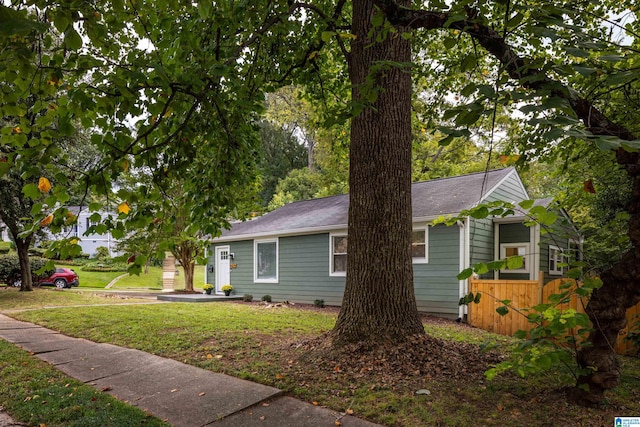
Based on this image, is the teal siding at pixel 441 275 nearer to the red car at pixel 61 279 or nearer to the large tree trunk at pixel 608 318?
the large tree trunk at pixel 608 318

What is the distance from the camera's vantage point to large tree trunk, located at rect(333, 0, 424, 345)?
4.89 m

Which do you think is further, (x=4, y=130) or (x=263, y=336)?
(x=263, y=336)

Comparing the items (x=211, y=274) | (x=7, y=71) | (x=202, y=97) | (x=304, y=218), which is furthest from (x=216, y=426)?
(x=211, y=274)

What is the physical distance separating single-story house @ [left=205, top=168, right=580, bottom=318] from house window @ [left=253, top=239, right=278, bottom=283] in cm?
4

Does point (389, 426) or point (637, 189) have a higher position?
point (637, 189)

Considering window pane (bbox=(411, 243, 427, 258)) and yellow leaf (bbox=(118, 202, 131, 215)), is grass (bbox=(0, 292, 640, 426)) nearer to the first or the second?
yellow leaf (bbox=(118, 202, 131, 215))

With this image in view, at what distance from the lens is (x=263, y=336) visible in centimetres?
660

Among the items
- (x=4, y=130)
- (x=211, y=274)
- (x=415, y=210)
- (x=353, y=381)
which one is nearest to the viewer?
(x=4, y=130)

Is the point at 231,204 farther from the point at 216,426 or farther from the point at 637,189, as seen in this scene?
the point at 637,189

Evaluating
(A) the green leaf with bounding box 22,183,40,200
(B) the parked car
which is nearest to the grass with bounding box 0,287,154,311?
(B) the parked car

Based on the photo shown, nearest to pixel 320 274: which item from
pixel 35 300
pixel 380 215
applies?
pixel 380 215

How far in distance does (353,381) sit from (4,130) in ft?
12.0

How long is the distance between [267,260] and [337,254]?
340 cm

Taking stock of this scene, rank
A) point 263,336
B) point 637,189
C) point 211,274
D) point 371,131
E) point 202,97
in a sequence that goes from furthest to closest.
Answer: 1. point 211,274
2. point 263,336
3. point 371,131
4. point 202,97
5. point 637,189
